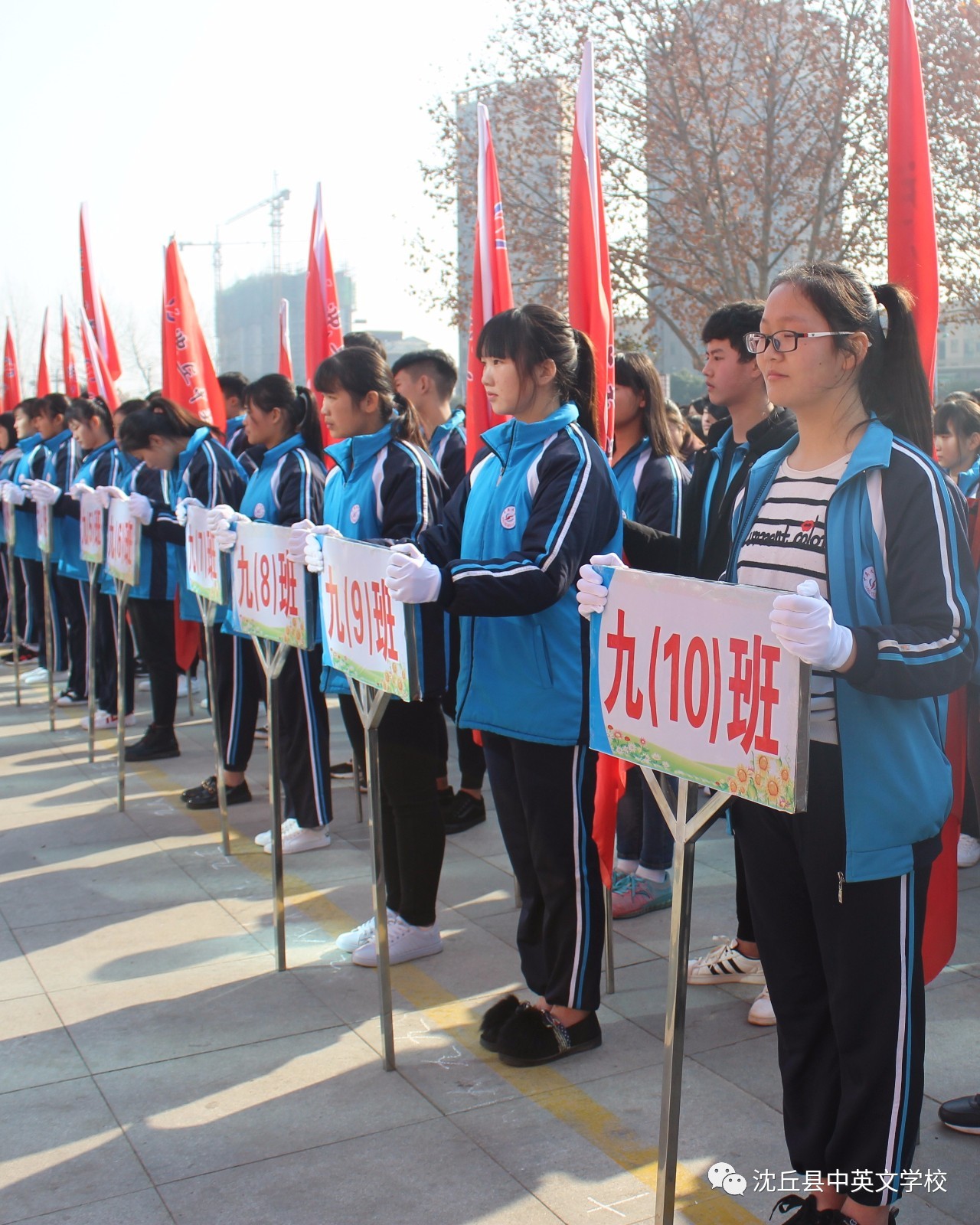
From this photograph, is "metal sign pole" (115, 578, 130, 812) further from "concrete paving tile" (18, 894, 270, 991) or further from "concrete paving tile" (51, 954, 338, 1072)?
"concrete paving tile" (51, 954, 338, 1072)

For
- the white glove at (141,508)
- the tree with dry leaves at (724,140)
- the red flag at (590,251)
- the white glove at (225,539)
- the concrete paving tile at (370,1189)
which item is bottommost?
the concrete paving tile at (370,1189)

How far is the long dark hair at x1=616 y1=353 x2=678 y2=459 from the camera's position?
14.3ft

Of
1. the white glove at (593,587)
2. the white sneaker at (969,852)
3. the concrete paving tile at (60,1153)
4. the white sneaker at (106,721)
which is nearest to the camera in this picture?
the white glove at (593,587)

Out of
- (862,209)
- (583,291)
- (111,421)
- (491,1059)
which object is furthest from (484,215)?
(862,209)

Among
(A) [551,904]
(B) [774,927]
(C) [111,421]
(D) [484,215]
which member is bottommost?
(A) [551,904]

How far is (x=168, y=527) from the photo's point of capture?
6254mm

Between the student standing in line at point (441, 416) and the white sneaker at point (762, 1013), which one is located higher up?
the student standing in line at point (441, 416)

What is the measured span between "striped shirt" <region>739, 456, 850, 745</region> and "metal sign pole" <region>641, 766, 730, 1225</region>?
0.26 m

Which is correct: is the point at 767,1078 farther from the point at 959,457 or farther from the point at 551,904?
the point at 959,457

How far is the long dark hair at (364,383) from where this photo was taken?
167 inches

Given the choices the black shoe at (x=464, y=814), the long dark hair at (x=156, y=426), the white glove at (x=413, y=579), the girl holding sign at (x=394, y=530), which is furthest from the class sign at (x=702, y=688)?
the long dark hair at (x=156, y=426)

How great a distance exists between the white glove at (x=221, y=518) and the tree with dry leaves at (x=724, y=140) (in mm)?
10891

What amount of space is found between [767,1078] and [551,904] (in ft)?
2.34

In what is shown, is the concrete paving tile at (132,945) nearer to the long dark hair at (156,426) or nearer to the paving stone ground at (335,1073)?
the paving stone ground at (335,1073)
